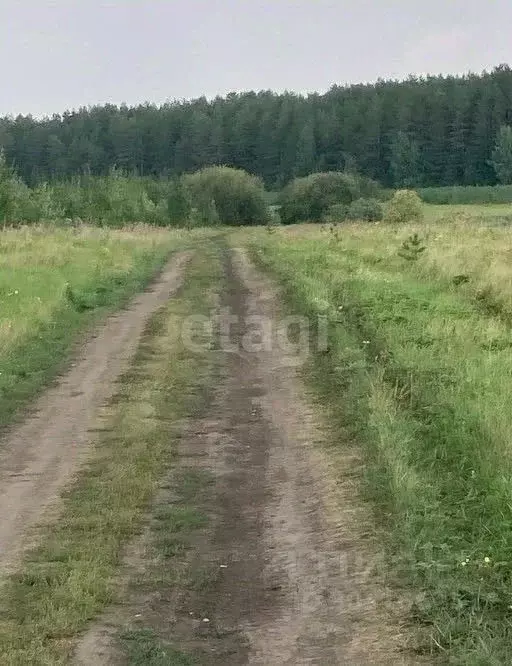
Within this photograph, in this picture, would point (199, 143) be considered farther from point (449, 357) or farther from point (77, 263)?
point (449, 357)

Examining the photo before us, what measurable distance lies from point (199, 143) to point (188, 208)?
56.0 metres

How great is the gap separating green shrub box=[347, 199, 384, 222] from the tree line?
43795 millimetres

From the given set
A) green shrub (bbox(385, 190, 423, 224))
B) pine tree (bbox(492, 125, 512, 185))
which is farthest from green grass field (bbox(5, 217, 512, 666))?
pine tree (bbox(492, 125, 512, 185))

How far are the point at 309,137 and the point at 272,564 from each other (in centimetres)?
10910

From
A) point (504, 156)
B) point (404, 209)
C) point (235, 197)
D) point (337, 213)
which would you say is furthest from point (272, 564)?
point (504, 156)

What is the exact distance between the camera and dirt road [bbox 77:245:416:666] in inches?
162

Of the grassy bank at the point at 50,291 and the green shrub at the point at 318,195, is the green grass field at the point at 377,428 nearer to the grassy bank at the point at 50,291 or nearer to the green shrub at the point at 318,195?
the grassy bank at the point at 50,291

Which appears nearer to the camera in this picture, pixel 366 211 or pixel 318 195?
pixel 366 211

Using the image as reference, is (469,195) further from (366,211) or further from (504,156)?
(366,211)

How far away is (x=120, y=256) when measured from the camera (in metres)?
25.4

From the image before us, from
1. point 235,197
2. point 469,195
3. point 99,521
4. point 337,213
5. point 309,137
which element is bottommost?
point 99,521

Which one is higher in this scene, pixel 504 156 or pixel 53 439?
pixel 504 156

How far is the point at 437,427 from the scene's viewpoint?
23.0 ft

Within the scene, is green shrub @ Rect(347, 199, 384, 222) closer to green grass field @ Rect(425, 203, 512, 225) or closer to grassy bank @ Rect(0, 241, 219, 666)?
green grass field @ Rect(425, 203, 512, 225)
